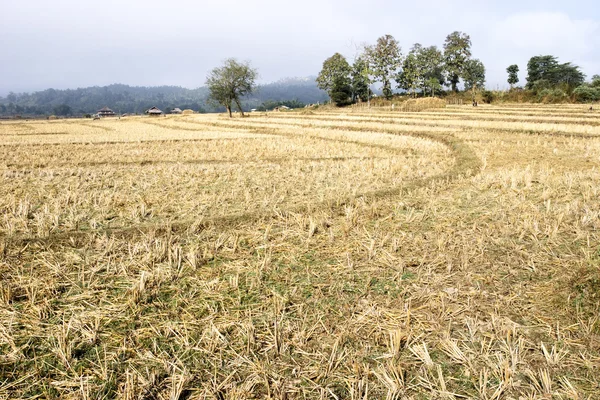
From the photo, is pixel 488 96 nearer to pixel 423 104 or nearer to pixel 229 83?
pixel 423 104

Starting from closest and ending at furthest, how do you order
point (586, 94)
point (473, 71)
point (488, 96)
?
1. point (586, 94)
2. point (488, 96)
3. point (473, 71)

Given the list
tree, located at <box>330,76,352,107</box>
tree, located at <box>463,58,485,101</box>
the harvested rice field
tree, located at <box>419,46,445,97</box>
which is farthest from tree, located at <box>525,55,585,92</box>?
the harvested rice field

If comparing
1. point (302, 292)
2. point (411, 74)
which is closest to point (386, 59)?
point (411, 74)

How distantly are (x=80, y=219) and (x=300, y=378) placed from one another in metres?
4.45

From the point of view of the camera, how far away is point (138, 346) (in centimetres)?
253

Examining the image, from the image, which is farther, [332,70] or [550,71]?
[332,70]

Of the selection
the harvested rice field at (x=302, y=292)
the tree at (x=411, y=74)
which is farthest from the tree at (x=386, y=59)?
the harvested rice field at (x=302, y=292)

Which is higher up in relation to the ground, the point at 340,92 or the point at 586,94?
the point at 340,92

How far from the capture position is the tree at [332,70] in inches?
2542

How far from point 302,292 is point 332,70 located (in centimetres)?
6699

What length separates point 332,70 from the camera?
65188 mm

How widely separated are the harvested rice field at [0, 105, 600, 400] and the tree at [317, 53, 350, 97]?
6159 centimetres

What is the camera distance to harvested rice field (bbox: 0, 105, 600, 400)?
Result: 2.23 m

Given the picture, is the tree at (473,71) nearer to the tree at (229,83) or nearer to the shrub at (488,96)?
the shrub at (488,96)
